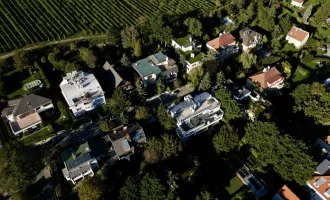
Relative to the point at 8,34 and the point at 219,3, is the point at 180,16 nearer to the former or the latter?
the point at 219,3

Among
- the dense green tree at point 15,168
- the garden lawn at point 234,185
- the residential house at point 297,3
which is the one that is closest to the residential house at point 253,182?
the garden lawn at point 234,185

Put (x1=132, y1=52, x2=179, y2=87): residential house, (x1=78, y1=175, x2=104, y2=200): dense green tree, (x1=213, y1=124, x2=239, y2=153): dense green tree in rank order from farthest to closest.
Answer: (x1=132, y1=52, x2=179, y2=87): residential house, (x1=213, y1=124, x2=239, y2=153): dense green tree, (x1=78, y1=175, x2=104, y2=200): dense green tree

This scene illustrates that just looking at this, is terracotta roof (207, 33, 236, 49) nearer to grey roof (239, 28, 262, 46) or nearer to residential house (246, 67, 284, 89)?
grey roof (239, 28, 262, 46)

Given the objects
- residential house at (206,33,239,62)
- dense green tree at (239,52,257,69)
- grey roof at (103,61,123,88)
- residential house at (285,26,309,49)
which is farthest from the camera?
residential house at (285,26,309,49)

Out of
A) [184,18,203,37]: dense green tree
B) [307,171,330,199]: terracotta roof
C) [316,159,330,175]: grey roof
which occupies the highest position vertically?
[184,18,203,37]: dense green tree

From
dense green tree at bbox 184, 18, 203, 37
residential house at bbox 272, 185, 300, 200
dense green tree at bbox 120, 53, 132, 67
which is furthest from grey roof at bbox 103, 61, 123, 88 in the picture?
residential house at bbox 272, 185, 300, 200

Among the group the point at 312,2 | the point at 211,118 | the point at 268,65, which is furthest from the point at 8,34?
the point at 312,2

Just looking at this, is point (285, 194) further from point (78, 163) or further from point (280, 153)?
point (78, 163)
